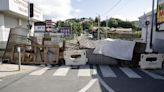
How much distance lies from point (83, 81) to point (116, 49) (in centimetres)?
580

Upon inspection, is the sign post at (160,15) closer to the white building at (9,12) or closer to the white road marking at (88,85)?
the white road marking at (88,85)

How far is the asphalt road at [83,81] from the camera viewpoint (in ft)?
31.6

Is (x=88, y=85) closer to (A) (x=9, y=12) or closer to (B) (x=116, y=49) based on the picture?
(B) (x=116, y=49)

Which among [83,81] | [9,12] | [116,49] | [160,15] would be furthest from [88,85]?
[9,12]

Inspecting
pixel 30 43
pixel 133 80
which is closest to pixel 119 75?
pixel 133 80

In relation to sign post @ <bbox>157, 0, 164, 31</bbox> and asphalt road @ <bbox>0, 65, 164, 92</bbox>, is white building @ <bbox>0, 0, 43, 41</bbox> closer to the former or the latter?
asphalt road @ <bbox>0, 65, 164, 92</bbox>

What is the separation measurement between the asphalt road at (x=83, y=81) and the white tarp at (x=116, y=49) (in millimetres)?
2156

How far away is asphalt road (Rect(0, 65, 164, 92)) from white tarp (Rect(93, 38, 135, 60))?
7.07 feet

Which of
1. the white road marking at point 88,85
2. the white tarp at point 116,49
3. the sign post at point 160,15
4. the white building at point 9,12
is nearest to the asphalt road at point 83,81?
the white road marking at point 88,85

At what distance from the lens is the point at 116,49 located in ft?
53.4

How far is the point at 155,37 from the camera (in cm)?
2444

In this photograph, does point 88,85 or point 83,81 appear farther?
point 83,81

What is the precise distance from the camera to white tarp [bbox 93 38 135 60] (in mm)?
15891

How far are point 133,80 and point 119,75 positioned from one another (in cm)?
133
